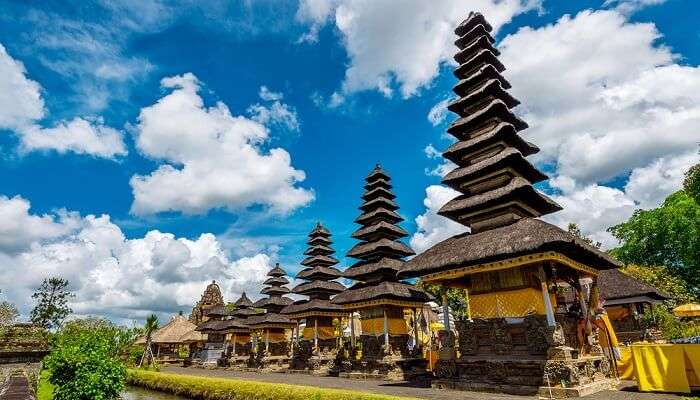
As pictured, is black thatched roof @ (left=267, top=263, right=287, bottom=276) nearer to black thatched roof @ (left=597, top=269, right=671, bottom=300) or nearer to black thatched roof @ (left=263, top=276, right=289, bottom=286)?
black thatched roof @ (left=263, top=276, right=289, bottom=286)

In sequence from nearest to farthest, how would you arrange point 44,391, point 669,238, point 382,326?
point 44,391
point 382,326
point 669,238

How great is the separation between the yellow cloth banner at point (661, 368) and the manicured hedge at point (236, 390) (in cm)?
730

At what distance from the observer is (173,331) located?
49500 mm

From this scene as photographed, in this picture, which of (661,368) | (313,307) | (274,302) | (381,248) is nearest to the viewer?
(661,368)

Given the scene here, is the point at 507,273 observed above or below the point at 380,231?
below

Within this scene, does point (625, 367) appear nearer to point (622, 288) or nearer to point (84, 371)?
point (622, 288)

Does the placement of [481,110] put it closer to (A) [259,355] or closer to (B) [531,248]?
(B) [531,248]

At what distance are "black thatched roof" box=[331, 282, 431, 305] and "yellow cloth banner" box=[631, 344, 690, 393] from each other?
11.9 meters

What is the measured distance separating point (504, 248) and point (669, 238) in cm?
4101

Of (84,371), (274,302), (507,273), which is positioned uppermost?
(274,302)

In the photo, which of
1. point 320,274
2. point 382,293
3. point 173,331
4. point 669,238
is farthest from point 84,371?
point 669,238

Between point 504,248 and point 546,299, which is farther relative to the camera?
point 504,248

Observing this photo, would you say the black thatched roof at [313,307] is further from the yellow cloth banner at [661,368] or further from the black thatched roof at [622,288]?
the yellow cloth banner at [661,368]

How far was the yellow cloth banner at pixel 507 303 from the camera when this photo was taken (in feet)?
45.9
